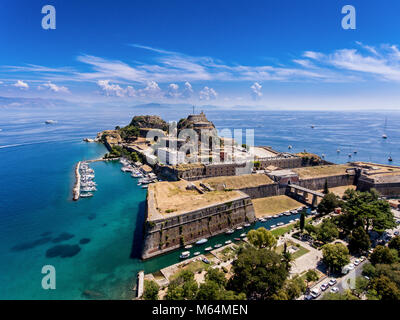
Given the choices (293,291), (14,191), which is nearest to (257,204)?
(293,291)

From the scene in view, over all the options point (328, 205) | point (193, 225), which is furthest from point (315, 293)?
point (328, 205)

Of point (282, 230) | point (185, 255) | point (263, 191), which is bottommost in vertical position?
point (185, 255)

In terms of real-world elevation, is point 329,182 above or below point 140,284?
above

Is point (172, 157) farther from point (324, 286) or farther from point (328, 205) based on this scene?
point (324, 286)

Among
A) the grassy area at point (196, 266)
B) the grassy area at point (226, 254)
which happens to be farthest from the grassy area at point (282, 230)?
the grassy area at point (196, 266)

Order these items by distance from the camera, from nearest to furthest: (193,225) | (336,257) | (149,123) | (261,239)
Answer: (336,257) → (261,239) → (193,225) → (149,123)

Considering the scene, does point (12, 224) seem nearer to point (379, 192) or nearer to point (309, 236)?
point (309, 236)
